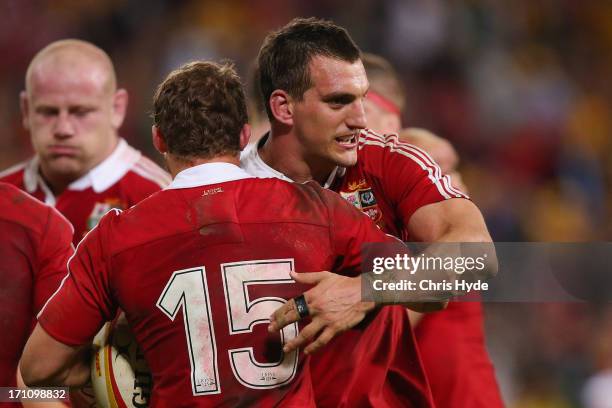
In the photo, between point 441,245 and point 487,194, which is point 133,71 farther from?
point 441,245

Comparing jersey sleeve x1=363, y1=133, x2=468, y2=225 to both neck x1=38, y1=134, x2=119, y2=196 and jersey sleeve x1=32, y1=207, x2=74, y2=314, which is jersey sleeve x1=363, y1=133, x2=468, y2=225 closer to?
jersey sleeve x1=32, y1=207, x2=74, y2=314

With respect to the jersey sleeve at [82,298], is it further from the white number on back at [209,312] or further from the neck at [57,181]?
the neck at [57,181]

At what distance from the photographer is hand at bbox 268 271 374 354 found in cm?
281

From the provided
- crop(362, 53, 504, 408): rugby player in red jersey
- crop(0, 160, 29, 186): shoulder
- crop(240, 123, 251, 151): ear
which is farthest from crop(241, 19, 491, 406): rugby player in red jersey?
crop(0, 160, 29, 186): shoulder

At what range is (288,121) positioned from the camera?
351 cm

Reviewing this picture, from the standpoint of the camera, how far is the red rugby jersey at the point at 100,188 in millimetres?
4719

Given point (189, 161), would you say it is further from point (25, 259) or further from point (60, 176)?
point (60, 176)

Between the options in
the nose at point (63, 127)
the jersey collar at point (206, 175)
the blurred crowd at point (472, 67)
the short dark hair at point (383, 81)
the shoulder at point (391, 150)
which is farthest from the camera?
the blurred crowd at point (472, 67)

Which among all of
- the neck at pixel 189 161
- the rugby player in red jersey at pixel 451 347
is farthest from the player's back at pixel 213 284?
the rugby player in red jersey at pixel 451 347

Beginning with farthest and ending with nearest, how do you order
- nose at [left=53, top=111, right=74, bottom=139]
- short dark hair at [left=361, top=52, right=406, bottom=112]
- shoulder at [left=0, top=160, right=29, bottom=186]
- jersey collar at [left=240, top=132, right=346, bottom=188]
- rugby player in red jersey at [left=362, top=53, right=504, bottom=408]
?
short dark hair at [left=361, top=52, right=406, bottom=112], shoulder at [left=0, top=160, right=29, bottom=186], nose at [left=53, top=111, right=74, bottom=139], rugby player in red jersey at [left=362, top=53, right=504, bottom=408], jersey collar at [left=240, top=132, right=346, bottom=188]

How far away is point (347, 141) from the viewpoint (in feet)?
11.3

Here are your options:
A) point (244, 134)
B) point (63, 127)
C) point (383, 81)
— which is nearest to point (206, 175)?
point (244, 134)

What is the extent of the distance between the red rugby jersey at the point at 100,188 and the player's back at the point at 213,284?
6.17 feet

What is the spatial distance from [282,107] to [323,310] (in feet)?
3.09
